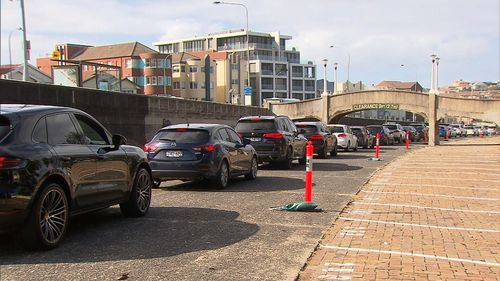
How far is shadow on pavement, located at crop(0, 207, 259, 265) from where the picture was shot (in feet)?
19.4

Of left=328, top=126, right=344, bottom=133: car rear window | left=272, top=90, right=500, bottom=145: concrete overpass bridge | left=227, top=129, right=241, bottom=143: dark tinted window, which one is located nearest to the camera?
left=227, top=129, right=241, bottom=143: dark tinted window

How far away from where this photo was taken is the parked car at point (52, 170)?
5.63 metres

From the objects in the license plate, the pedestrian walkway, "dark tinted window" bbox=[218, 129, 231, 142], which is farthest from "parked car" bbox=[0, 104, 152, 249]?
"dark tinted window" bbox=[218, 129, 231, 142]

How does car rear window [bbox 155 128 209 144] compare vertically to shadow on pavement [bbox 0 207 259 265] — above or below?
above

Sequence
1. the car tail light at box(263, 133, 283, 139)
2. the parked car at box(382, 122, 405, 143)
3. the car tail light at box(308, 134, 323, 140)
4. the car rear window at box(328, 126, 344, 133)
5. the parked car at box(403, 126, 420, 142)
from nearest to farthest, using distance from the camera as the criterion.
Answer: the car tail light at box(263, 133, 283, 139)
the car tail light at box(308, 134, 323, 140)
the car rear window at box(328, 126, 344, 133)
the parked car at box(382, 122, 405, 143)
the parked car at box(403, 126, 420, 142)

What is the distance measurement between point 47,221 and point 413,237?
473 centimetres

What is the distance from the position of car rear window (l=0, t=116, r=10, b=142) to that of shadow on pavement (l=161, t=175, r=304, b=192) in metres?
6.38

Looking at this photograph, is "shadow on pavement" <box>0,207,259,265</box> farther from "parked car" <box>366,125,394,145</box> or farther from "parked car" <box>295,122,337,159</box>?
"parked car" <box>366,125,394,145</box>

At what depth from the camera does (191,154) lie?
38.5 ft

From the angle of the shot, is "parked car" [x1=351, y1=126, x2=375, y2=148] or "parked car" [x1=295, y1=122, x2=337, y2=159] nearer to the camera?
"parked car" [x1=295, y1=122, x2=337, y2=159]

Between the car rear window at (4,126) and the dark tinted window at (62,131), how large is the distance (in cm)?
55

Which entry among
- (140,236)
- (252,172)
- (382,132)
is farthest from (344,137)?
(140,236)

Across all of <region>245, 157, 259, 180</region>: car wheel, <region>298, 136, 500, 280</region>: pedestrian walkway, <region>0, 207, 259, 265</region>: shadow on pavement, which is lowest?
<region>298, 136, 500, 280</region>: pedestrian walkway

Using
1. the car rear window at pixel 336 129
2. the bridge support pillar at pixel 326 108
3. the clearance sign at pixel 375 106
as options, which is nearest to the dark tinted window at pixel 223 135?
the car rear window at pixel 336 129
